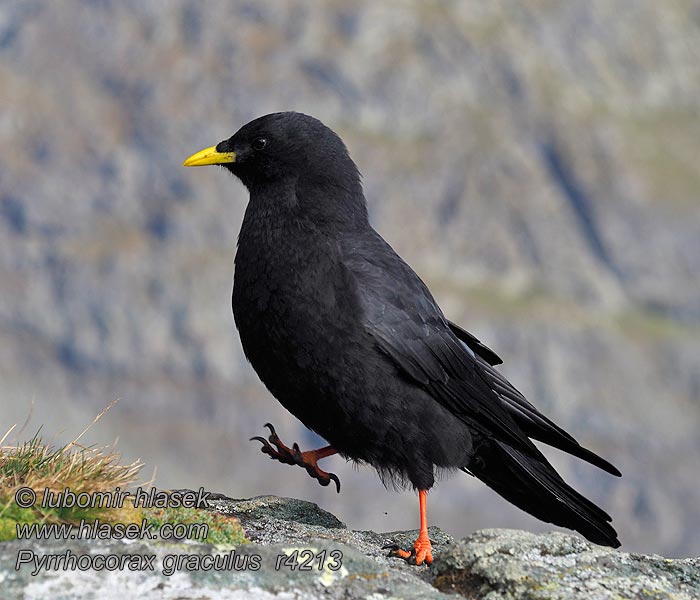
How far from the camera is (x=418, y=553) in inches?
265

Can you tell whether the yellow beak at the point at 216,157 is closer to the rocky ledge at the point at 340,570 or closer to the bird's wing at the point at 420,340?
the bird's wing at the point at 420,340

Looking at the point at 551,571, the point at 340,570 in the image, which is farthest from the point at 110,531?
the point at 551,571

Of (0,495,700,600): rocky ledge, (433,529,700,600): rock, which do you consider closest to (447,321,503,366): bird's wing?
(0,495,700,600): rocky ledge

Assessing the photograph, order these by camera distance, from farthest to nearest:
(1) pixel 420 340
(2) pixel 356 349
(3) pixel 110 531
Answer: (1) pixel 420 340 < (2) pixel 356 349 < (3) pixel 110 531

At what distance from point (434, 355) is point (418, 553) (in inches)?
68.8

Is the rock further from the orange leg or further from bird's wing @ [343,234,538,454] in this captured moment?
bird's wing @ [343,234,538,454]

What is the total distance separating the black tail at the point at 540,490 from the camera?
26.7 ft

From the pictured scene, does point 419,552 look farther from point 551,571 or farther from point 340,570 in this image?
point 340,570

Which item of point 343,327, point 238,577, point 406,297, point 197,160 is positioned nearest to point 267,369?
point 343,327

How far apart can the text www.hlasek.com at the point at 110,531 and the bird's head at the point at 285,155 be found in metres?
3.57

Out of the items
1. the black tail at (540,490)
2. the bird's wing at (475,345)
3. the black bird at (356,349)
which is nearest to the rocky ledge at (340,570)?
the black bird at (356,349)

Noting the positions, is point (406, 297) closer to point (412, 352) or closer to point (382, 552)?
point (412, 352)

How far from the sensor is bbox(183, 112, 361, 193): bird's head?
8.52 metres

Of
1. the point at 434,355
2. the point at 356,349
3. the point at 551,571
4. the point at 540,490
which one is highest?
the point at 434,355
